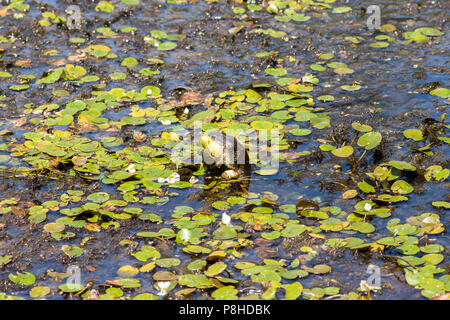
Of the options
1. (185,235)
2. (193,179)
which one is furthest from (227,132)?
(185,235)

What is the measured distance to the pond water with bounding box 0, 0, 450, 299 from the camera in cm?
442

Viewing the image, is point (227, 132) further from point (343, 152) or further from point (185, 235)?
point (185, 235)

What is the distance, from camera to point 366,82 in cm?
699

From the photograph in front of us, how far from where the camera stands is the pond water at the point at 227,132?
14.5ft

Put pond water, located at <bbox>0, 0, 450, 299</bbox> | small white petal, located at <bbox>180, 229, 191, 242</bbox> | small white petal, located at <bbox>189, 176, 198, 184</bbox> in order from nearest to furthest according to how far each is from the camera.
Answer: pond water, located at <bbox>0, 0, 450, 299</bbox> → small white petal, located at <bbox>180, 229, 191, 242</bbox> → small white petal, located at <bbox>189, 176, 198, 184</bbox>

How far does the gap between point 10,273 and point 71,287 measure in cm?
57

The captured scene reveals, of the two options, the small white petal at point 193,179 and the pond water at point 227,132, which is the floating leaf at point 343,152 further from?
the small white petal at point 193,179

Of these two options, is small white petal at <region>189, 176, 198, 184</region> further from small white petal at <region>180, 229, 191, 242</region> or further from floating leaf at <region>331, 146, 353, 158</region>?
floating leaf at <region>331, 146, 353, 158</region>

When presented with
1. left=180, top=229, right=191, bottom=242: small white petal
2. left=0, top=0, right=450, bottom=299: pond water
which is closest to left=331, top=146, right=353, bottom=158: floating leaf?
left=0, top=0, right=450, bottom=299: pond water

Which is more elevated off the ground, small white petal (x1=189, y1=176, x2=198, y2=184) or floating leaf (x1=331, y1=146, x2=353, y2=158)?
floating leaf (x1=331, y1=146, x2=353, y2=158)

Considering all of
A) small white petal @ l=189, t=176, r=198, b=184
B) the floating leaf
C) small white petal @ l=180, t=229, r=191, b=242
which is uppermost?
the floating leaf

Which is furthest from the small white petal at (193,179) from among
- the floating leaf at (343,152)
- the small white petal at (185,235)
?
the floating leaf at (343,152)
